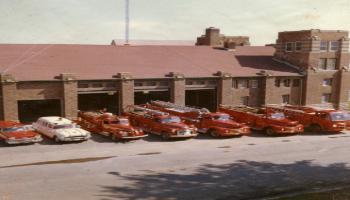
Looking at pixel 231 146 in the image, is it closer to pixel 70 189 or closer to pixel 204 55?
pixel 70 189

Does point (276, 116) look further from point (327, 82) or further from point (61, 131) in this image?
point (327, 82)

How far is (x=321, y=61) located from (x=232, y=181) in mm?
32589

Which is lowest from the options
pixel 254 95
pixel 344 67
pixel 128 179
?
pixel 128 179

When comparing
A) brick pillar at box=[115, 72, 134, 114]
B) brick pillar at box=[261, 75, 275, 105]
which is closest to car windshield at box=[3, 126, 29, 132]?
brick pillar at box=[115, 72, 134, 114]

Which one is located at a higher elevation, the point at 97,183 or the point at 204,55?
the point at 204,55

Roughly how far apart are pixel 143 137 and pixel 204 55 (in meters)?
21.0

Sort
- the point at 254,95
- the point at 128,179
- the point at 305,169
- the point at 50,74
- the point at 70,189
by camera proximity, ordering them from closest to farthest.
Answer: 1. the point at 70,189
2. the point at 128,179
3. the point at 305,169
4. the point at 50,74
5. the point at 254,95

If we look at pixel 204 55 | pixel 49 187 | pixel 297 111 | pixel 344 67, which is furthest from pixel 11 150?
pixel 344 67

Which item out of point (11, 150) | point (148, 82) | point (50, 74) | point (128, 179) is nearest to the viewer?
point (128, 179)

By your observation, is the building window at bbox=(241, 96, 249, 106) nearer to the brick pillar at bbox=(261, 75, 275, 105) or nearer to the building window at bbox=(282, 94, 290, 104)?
A: the brick pillar at bbox=(261, 75, 275, 105)

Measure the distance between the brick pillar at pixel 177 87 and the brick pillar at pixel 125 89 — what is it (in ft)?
14.7

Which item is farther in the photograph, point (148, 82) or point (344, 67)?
point (344, 67)

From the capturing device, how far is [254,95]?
4512cm

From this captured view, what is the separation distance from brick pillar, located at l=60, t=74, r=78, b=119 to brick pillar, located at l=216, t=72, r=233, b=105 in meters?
15.5
